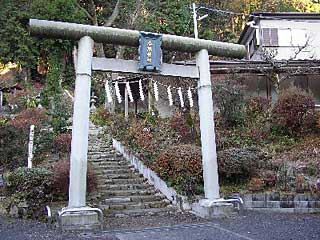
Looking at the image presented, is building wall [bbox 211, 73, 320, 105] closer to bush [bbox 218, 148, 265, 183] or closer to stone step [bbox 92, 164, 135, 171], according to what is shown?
stone step [bbox 92, 164, 135, 171]

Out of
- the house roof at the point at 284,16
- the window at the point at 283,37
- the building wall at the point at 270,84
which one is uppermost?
the house roof at the point at 284,16

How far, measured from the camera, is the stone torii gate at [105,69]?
9.10 metres

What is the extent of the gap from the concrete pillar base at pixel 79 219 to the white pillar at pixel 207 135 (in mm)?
2895

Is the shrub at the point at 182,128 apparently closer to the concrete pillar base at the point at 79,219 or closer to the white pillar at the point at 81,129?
the white pillar at the point at 81,129

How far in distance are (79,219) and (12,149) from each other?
20.9ft

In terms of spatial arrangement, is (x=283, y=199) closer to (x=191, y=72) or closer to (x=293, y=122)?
(x=191, y=72)

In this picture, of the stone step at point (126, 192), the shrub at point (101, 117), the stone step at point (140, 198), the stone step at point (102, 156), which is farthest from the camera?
the shrub at point (101, 117)

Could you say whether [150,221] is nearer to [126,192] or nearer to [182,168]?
[182,168]

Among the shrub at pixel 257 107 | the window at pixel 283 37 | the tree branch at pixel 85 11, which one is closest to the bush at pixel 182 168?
the shrub at pixel 257 107

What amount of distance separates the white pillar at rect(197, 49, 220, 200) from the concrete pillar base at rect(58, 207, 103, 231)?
2.90m

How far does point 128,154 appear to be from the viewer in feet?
50.0

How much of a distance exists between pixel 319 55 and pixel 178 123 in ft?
39.1

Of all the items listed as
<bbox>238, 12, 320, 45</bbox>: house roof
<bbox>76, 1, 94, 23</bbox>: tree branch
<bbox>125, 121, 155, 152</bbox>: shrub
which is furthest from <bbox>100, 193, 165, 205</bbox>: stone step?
<bbox>76, 1, 94, 23</bbox>: tree branch

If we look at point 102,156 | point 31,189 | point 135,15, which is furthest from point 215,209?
point 135,15
